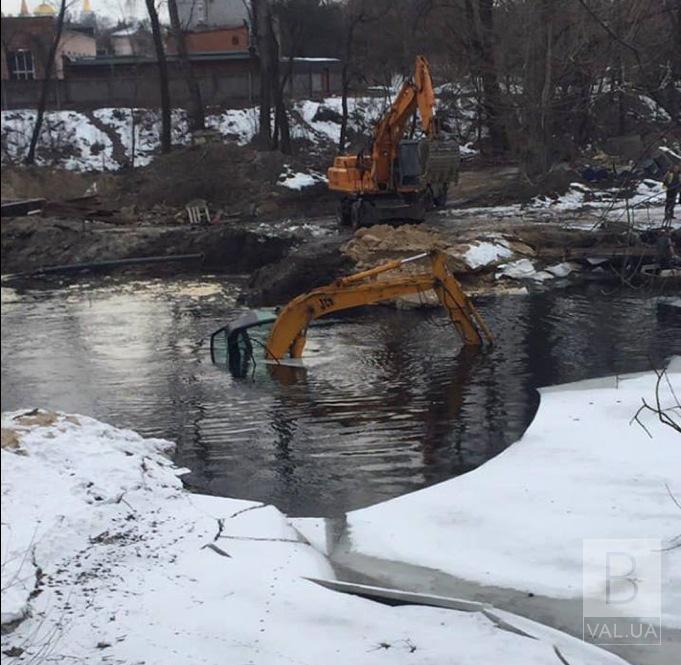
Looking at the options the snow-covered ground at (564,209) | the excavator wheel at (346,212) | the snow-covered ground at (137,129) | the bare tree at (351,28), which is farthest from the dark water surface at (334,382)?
the bare tree at (351,28)

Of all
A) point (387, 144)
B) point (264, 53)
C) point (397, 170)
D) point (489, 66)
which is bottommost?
point (397, 170)

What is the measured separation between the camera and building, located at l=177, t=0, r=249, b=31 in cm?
4194

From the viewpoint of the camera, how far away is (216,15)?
4794cm

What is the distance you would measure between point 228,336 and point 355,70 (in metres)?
40.3

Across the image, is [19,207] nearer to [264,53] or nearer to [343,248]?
[343,248]

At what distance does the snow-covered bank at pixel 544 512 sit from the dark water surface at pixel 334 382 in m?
0.73

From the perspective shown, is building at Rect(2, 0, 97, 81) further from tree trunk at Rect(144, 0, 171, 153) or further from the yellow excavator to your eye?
tree trunk at Rect(144, 0, 171, 153)

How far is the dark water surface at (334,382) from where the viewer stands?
37.1ft

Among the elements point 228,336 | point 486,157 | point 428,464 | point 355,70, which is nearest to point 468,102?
point 486,157

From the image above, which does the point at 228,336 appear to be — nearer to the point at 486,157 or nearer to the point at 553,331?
the point at 553,331

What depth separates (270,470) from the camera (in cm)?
1130

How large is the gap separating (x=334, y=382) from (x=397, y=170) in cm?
1365

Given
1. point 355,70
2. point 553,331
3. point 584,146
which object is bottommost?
point 553,331

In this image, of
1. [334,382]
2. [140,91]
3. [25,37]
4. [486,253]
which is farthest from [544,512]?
[140,91]
